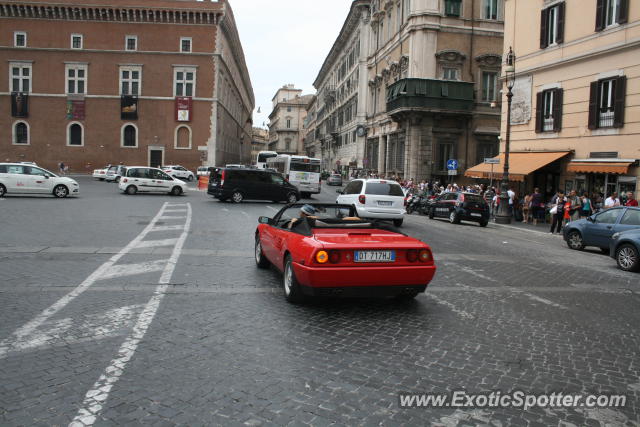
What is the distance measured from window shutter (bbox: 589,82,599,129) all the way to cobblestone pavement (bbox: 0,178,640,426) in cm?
1382

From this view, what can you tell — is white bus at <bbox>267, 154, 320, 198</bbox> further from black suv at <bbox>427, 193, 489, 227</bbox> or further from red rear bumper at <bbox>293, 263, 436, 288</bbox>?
red rear bumper at <bbox>293, 263, 436, 288</bbox>

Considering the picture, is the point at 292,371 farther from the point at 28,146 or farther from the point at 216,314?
the point at 28,146

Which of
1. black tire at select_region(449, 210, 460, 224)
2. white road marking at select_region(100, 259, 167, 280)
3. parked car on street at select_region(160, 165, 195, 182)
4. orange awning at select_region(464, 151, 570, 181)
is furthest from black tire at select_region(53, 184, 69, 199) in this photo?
parked car on street at select_region(160, 165, 195, 182)

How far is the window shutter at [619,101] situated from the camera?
2147 centimetres

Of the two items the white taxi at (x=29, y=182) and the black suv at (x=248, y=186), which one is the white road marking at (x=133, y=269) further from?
the white taxi at (x=29, y=182)

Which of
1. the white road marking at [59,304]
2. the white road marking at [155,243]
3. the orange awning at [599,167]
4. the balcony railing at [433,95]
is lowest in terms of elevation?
the white road marking at [59,304]

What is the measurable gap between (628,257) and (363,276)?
318 inches

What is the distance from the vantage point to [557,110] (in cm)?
2516

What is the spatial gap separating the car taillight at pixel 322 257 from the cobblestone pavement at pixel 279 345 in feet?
2.30

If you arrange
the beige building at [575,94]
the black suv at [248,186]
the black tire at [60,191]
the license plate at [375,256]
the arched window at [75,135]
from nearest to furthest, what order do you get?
the license plate at [375,256] < the beige building at [575,94] < the black tire at [60,191] < the black suv at [248,186] < the arched window at [75,135]

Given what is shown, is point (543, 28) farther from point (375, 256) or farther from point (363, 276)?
point (363, 276)

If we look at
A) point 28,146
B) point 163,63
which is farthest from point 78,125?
point 163,63

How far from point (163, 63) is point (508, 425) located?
6563 centimetres

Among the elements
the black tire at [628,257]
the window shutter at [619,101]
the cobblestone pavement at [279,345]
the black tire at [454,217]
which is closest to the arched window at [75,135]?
the black tire at [454,217]
